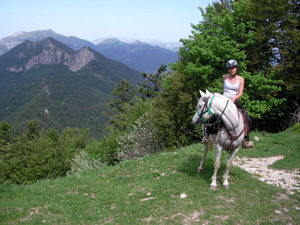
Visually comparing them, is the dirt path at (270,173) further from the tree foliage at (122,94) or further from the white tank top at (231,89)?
the tree foliage at (122,94)

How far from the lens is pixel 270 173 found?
1040cm

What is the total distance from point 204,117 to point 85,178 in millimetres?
6010

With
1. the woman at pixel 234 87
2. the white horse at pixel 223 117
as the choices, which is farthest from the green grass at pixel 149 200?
the woman at pixel 234 87

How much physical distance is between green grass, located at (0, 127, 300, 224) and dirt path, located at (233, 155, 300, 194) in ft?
1.85

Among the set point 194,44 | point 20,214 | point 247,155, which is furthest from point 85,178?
point 194,44

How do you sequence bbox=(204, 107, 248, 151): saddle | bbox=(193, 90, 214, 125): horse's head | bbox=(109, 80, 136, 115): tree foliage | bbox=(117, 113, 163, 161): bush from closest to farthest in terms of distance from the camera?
bbox=(193, 90, 214, 125): horse's head
bbox=(204, 107, 248, 151): saddle
bbox=(117, 113, 163, 161): bush
bbox=(109, 80, 136, 115): tree foliage

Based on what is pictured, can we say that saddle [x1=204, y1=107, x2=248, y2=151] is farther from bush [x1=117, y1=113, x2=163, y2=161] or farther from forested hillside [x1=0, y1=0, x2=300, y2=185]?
bush [x1=117, y1=113, x2=163, y2=161]

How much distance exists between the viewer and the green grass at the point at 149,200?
696 centimetres

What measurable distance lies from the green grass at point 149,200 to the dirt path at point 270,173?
1.85 ft

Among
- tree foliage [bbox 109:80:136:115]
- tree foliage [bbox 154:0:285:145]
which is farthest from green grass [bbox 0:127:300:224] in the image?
tree foliage [bbox 109:80:136:115]

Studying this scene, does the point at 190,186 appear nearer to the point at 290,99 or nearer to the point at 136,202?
the point at 136,202

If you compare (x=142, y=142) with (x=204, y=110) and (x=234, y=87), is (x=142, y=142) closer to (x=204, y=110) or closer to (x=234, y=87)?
(x=234, y=87)

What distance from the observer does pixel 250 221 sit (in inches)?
261

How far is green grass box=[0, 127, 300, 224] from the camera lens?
274 inches
